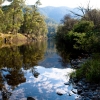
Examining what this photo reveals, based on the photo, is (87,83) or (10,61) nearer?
(87,83)

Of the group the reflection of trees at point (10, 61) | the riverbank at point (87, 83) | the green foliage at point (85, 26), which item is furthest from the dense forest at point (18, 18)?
the riverbank at point (87, 83)

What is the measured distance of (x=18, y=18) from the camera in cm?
7556

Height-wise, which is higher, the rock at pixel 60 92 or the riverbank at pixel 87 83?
the riverbank at pixel 87 83

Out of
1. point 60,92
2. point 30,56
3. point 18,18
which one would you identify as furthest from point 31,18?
point 60,92

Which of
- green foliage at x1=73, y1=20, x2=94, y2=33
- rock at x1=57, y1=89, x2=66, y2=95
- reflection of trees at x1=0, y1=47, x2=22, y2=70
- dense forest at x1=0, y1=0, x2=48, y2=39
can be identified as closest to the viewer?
rock at x1=57, y1=89, x2=66, y2=95

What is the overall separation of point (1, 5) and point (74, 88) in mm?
66922

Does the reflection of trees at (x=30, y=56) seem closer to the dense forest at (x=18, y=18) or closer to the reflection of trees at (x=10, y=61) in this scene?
the reflection of trees at (x=10, y=61)

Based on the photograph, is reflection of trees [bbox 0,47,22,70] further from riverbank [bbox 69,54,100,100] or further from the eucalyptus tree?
the eucalyptus tree

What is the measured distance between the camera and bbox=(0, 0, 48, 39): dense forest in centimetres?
6872

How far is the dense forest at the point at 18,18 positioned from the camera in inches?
Answer: 2706

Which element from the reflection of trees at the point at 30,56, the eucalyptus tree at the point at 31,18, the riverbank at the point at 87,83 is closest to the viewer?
the riverbank at the point at 87,83

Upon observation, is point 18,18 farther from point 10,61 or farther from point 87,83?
point 87,83

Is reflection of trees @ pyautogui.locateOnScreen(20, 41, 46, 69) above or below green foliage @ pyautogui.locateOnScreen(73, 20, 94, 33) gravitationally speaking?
below

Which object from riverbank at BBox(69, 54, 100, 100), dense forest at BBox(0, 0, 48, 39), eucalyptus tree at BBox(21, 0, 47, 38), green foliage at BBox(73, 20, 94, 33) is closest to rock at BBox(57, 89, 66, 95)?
riverbank at BBox(69, 54, 100, 100)
